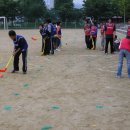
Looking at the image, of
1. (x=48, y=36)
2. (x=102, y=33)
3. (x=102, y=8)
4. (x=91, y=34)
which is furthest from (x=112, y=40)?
(x=102, y=8)

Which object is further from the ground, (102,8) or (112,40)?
(102,8)

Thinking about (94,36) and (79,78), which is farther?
(94,36)

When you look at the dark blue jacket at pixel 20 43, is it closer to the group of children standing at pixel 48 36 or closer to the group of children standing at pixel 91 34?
the group of children standing at pixel 48 36

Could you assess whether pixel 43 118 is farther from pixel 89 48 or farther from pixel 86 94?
pixel 89 48

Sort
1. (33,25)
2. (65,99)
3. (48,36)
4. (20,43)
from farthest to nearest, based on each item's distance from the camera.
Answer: (33,25)
(48,36)
(20,43)
(65,99)

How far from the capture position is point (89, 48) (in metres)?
22.7

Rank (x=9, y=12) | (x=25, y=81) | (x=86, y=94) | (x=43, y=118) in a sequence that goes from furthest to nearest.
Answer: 1. (x=9, y=12)
2. (x=25, y=81)
3. (x=86, y=94)
4. (x=43, y=118)

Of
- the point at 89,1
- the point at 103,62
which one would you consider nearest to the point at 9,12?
the point at 89,1

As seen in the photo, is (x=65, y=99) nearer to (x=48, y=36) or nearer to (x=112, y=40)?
(x=48, y=36)

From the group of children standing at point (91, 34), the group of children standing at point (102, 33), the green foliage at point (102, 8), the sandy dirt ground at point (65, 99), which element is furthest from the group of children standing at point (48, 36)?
the green foliage at point (102, 8)

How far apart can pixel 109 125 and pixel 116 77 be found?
5.24 meters

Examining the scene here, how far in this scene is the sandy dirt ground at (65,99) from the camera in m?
7.27

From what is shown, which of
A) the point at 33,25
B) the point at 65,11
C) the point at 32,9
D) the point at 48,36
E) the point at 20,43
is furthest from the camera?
the point at 65,11

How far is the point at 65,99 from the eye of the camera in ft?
30.2
